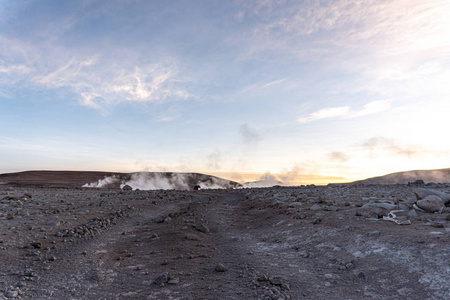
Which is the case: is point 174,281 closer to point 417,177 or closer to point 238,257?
point 238,257

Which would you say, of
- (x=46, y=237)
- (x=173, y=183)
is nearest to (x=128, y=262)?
(x=46, y=237)

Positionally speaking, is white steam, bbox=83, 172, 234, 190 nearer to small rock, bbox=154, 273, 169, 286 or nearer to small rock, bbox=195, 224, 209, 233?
small rock, bbox=195, 224, 209, 233

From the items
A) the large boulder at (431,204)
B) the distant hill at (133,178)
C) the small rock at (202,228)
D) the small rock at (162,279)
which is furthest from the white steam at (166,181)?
the small rock at (162,279)

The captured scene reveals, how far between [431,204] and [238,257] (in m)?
7.73

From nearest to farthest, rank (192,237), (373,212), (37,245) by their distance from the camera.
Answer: (37,245)
(192,237)
(373,212)

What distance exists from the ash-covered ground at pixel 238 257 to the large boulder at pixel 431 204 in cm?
8

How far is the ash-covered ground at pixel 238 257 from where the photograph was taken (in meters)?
5.75

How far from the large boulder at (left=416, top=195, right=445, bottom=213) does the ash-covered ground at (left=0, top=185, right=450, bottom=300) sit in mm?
77

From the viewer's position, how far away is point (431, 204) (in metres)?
10.3

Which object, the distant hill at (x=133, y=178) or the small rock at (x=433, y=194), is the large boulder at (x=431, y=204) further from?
the distant hill at (x=133, y=178)

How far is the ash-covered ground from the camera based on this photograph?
575 cm

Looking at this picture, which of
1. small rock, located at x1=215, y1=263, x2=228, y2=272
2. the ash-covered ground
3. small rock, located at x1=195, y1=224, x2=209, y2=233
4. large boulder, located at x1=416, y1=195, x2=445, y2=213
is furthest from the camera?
small rock, located at x1=195, y1=224, x2=209, y2=233

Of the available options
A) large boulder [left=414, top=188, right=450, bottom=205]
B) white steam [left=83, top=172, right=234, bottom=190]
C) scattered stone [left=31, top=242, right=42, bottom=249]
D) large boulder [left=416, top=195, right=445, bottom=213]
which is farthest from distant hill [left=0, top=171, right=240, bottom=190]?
large boulder [left=416, top=195, right=445, bottom=213]

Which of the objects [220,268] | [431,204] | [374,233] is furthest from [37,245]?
[431,204]
